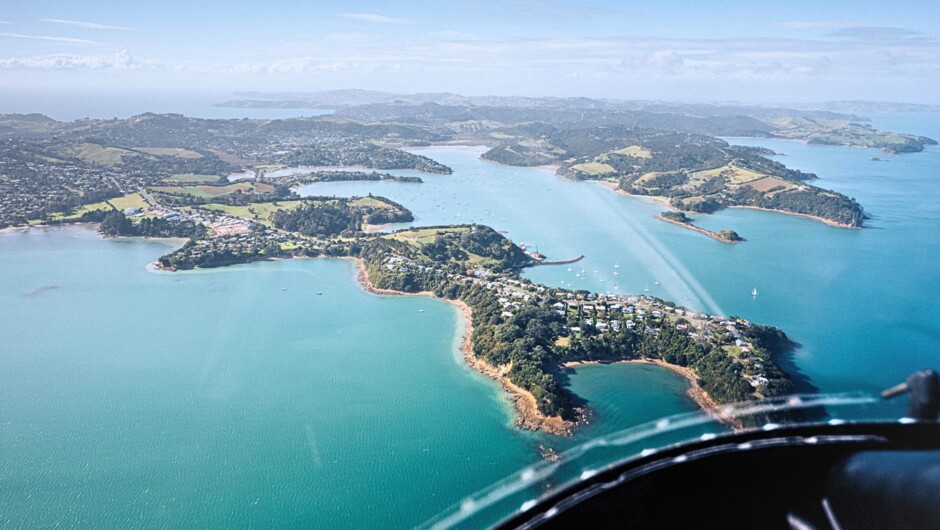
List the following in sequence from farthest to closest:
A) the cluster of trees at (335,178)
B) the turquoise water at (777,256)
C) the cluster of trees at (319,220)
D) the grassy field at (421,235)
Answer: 1. the cluster of trees at (335,178)
2. the cluster of trees at (319,220)
3. the grassy field at (421,235)
4. the turquoise water at (777,256)

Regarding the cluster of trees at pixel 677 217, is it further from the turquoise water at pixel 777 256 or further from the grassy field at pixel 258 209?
the grassy field at pixel 258 209

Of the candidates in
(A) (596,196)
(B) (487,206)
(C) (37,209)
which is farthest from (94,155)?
(A) (596,196)

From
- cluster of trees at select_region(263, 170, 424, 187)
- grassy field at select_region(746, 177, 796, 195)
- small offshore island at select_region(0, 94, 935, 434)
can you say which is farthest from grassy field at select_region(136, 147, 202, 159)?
grassy field at select_region(746, 177, 796, 195)

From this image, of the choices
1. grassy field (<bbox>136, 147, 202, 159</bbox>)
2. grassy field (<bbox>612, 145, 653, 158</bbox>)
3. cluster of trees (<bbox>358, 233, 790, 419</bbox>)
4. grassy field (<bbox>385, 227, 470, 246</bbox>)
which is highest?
grassy field (<bbox>136, 147, 202, 159</bbox>)

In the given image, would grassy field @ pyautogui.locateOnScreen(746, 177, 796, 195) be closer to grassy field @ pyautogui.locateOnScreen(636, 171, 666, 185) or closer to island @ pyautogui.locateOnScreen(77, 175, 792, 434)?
grassy field @ pyautogui.locateOnScreen(636, 171, 666, 185)

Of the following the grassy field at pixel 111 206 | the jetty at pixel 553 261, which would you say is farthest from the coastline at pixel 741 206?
the grassy field at pixel 111 206
